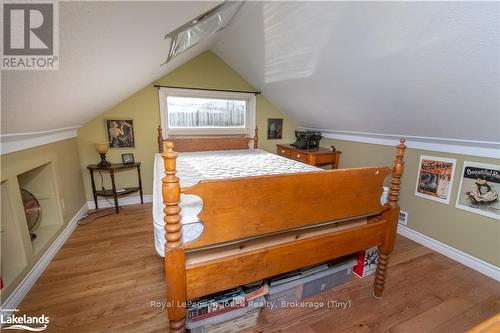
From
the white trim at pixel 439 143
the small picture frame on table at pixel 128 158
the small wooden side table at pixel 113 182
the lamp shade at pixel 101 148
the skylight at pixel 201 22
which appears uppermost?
the skylight at pixel 201 22

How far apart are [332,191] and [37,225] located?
271 centimetres

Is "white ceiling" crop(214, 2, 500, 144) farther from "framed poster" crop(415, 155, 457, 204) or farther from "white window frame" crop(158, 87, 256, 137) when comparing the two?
"white window frame" crop(158, 87, 256, 137)

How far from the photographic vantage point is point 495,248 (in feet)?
5.97

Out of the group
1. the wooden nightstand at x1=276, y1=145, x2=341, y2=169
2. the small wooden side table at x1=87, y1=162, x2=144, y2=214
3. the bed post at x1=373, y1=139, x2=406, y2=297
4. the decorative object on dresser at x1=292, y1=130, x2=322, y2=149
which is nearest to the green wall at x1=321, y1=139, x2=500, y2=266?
the wooden nightstand at x1=276, y1=145, x2=341, y2=169

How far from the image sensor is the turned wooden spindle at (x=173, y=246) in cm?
88

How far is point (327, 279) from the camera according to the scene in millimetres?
1666

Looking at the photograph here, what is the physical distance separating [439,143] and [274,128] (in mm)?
2336

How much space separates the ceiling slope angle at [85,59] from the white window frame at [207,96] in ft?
4.15

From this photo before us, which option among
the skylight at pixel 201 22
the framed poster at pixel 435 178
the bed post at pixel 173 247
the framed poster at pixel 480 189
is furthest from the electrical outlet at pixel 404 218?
the skylight at pixel 201 22

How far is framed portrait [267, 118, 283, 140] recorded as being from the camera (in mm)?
3877

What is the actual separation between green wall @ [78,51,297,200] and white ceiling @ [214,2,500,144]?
24.5 inches

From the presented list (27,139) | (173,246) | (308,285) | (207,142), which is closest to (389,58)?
(308,285)

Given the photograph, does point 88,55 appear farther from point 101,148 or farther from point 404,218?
point 404,218

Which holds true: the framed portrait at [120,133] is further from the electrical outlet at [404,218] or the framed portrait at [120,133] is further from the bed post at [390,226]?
the electrical outlet at [404,218]
